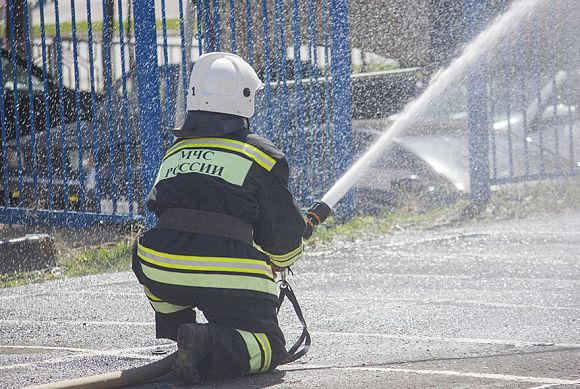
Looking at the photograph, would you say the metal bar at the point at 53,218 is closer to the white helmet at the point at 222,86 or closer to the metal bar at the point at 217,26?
the metal bar at the point at 217,26

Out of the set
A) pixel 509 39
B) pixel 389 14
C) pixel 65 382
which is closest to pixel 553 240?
pixel 509 39

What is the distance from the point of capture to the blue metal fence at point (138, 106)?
852cm

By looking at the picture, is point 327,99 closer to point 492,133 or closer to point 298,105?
point 298,105

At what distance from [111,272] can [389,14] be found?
5524 millimetres

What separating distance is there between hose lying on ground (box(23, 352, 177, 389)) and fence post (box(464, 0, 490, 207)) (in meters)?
6.22

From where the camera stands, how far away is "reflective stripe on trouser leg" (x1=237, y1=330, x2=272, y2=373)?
4.54 m

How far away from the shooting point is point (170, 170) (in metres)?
4.71

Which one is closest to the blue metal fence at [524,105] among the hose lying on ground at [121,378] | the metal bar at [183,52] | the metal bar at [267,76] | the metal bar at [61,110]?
the metal bar at [267,76]

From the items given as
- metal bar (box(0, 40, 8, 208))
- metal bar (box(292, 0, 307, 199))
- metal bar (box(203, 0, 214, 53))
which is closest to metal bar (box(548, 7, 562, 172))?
metal bar (box(292, 0, 307, 199))

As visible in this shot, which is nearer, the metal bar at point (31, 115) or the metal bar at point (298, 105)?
the metal bar at point (31, 115)

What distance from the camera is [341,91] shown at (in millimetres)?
9875

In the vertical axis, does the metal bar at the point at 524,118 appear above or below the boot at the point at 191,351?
above

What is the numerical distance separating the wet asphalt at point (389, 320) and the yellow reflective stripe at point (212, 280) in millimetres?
351

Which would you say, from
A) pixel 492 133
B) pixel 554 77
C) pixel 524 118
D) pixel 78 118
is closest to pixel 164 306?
pixel 78 118
